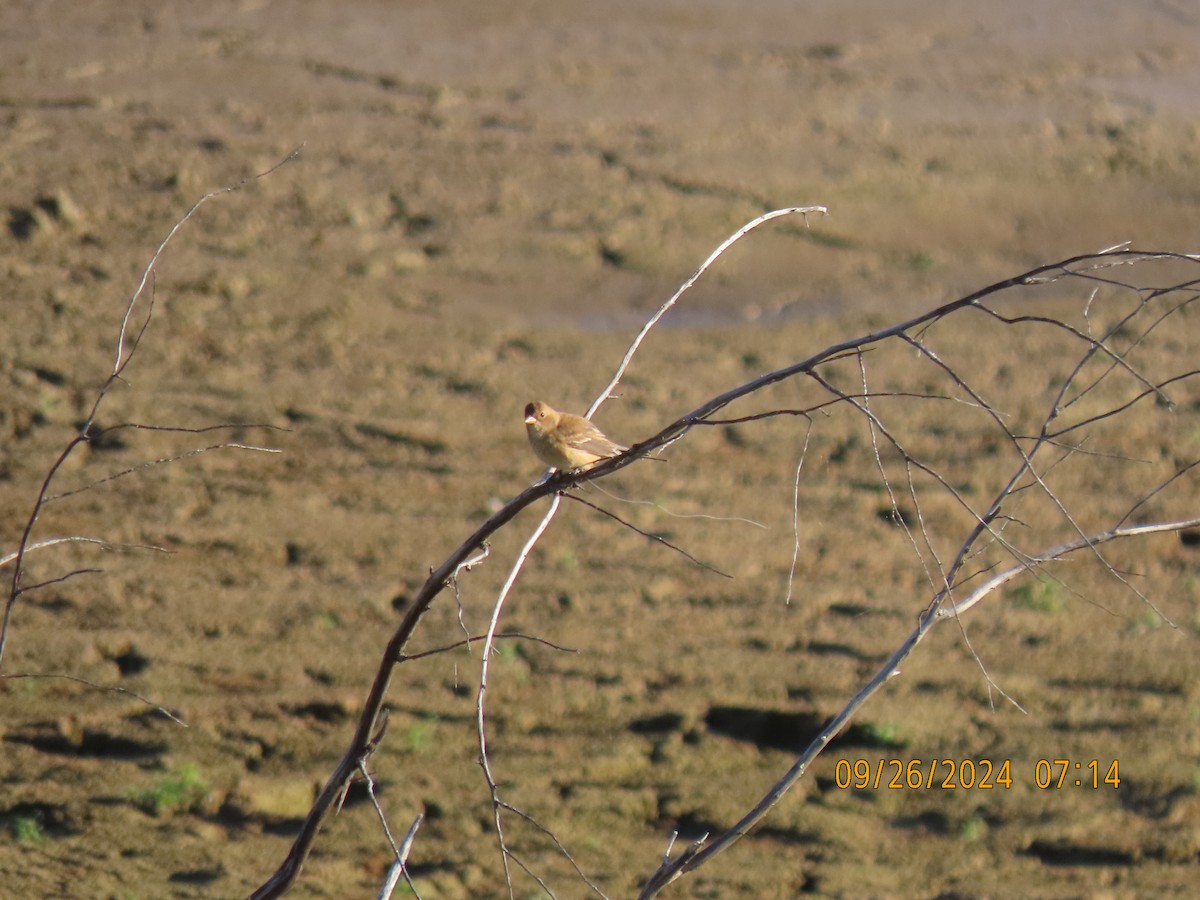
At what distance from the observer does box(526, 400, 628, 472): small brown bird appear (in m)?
3.71

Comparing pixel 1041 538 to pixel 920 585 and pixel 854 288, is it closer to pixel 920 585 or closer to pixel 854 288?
pixel 920 585

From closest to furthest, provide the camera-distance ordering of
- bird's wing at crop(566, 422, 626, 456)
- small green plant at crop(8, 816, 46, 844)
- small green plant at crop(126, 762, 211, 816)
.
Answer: bird's wing at crop(566, 422, 626, 456)
small green plant at crop(8, 816, 46, 844)
small green plant at crop(126, 762, 211, 816)

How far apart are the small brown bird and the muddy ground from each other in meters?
2.21

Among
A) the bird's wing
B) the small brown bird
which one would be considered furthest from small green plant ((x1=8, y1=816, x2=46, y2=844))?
the bird's wing

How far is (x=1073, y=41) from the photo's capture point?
703 cm

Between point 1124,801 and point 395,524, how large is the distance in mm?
3741

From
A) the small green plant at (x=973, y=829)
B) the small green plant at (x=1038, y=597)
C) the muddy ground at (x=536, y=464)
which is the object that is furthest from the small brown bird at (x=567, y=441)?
the small green plant at (x=973, y=829)

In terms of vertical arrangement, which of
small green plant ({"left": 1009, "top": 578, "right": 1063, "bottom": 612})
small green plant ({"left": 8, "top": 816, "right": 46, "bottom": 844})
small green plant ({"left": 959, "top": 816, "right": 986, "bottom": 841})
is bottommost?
small green plant ({"left": 959, "top": 816, "right": 986, "bottom": 841})

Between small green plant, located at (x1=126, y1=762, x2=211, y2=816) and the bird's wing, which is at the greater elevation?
the bird's wing

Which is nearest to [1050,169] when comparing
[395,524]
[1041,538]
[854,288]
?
[854,288]
